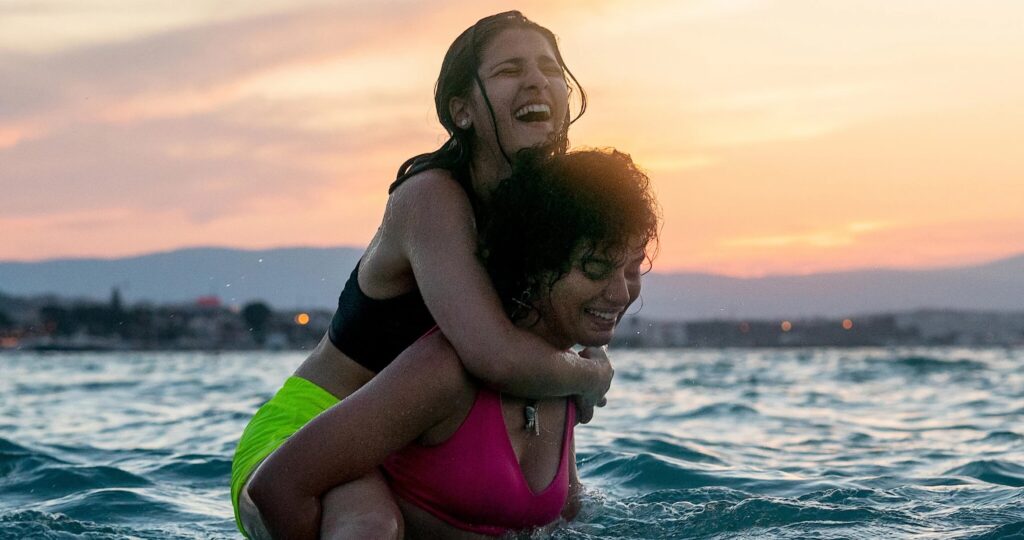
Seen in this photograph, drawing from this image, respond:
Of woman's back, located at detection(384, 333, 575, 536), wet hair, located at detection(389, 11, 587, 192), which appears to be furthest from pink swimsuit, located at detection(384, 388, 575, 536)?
wet hair, located at detection(389, 11, 587, 192)

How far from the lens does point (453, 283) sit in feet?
13.6

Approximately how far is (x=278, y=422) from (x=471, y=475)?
928mm

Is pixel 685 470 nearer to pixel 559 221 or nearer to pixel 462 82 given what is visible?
pixel 462 82

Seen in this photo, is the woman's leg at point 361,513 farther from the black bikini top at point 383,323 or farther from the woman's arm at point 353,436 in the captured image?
the black bikini top at point 383,323

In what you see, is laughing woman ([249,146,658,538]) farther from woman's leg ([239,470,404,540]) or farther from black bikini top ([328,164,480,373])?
black bikini top ([328,164,480,373])

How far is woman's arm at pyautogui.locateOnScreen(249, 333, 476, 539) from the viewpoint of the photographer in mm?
4051

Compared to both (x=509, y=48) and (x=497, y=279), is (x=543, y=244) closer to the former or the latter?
(x=497, y=279)

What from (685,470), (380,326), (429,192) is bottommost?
(685,470)

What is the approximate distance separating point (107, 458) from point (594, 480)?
4.46 m

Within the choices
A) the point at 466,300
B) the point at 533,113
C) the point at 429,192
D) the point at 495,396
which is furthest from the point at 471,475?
the point at 533,113

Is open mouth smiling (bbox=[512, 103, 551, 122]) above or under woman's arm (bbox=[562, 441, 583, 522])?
above

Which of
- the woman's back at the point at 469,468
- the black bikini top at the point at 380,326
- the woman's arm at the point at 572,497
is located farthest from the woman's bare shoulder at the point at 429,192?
the woman's arm at the point at 572,497

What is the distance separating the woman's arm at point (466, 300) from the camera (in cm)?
407

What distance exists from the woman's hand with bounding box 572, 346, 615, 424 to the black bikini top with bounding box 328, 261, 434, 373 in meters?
0.69
